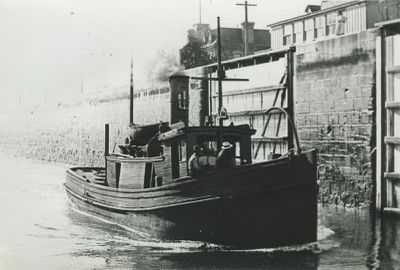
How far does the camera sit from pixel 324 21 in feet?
113

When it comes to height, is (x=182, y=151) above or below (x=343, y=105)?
below

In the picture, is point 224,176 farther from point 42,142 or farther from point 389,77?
point 42,142

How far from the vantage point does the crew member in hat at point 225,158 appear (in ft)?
37.8

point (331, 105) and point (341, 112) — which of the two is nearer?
point (341, 112)

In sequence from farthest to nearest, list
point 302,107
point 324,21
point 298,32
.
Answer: point 298,32 < point 324,21 < point 302,107

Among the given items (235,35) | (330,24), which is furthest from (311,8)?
(235,35)

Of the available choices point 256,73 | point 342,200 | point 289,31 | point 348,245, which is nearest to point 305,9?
point 289,31

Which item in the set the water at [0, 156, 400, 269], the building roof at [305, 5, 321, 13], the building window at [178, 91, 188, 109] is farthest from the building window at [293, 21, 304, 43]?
the building window at [178, 91, 188, 109]

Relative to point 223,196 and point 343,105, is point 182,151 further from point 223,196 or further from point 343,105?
point 343,105

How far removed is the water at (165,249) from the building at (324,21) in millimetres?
15752

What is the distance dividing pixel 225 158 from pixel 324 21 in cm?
2537

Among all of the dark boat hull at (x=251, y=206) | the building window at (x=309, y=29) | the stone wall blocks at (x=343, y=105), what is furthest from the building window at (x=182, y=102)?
the building window at (x=309, y=29)

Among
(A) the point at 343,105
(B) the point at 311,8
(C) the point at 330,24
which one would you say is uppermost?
(B) the point at 311,8

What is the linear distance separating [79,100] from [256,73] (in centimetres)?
2340
